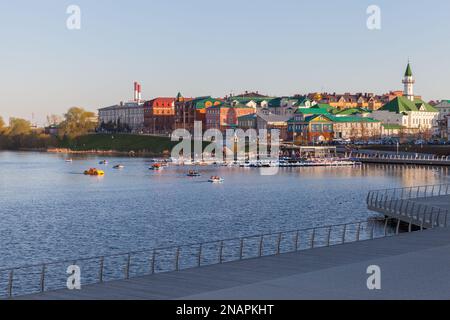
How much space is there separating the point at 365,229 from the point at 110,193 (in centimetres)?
4543

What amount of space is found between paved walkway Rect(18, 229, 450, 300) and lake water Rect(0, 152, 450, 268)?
2017cm

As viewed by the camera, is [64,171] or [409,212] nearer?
[409,212]

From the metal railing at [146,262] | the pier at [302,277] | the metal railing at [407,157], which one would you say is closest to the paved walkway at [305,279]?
the pier at [302,277]

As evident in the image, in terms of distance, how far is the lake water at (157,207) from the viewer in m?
53.4

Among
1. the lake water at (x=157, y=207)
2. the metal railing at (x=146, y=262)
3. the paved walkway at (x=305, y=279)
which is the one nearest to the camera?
the paved walkway at (x=305, y=279)

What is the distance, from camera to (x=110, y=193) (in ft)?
312

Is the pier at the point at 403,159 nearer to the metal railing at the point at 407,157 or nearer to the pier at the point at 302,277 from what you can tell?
the metal railing at the point at 407,157

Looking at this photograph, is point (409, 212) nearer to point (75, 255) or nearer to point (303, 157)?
point (75, 255)

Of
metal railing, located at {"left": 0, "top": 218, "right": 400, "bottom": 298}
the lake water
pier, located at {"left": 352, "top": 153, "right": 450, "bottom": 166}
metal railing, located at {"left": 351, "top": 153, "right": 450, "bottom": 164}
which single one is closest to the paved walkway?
metal railing, located at {"left": 0, "top": 218, "right": 400, "bottom": 298}

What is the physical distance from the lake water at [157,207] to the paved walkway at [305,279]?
794 inches

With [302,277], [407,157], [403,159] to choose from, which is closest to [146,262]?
[302,277]
